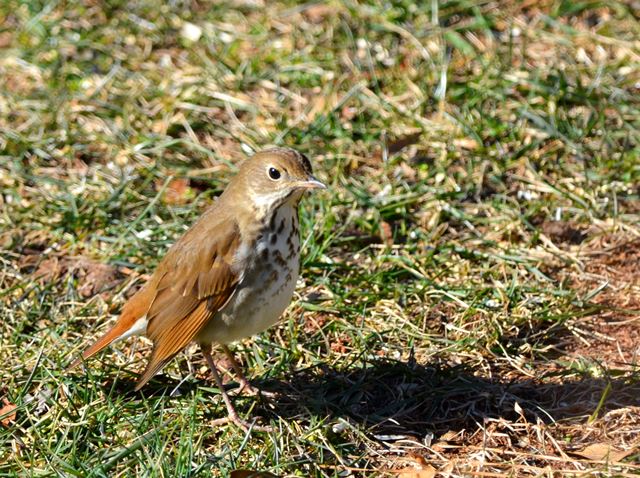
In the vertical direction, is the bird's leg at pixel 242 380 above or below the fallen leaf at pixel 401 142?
below

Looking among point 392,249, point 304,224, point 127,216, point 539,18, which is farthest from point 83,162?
point 539,18

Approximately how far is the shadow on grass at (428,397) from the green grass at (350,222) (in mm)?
13

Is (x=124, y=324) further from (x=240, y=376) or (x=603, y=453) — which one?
(x=603, y=453)

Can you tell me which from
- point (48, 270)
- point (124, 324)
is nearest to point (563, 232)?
point (124, 324)

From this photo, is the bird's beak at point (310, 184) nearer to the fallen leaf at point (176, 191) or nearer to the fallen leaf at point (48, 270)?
the fallen leaf at point (48, 270)

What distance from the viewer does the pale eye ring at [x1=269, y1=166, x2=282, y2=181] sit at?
4.52m

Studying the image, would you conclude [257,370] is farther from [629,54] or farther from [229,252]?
[629,54]

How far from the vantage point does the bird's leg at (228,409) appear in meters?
4.45

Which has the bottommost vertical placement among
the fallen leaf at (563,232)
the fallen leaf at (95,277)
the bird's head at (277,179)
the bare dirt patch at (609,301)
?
the bare dirt patch at (609,301)

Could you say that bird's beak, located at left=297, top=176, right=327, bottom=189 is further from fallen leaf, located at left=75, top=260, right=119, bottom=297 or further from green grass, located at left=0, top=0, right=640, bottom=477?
fallen leaf, located at left=75, top=260, right=119, bottom=297

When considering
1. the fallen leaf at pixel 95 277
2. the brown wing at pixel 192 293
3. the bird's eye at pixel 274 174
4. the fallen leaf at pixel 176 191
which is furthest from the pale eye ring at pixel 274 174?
the fallen leaf at pixel 176 191

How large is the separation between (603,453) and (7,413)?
7.99 ft

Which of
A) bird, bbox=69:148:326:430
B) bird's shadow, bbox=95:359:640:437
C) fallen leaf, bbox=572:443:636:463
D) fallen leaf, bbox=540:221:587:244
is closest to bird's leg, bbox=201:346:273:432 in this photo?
bird, bbox=69:148:326:430

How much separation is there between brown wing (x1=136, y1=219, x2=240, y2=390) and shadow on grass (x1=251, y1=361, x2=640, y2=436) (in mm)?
555
